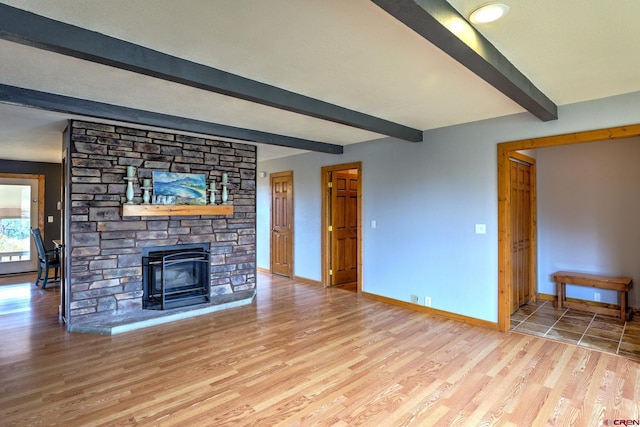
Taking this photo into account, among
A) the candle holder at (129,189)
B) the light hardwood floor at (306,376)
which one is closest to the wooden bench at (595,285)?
the light hardwood floor at (306,376)

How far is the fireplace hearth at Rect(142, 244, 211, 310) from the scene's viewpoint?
4410mm

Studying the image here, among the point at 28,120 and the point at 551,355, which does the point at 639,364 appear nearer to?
the point at 551,355

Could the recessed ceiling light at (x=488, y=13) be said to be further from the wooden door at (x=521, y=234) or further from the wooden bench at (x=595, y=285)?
the wooden bench at (x=595, y=285)

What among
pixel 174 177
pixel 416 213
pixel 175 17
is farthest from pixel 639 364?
pixel 174 177

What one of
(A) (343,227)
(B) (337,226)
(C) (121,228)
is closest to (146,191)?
(C) (121,228)

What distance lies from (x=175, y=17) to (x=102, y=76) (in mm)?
1219

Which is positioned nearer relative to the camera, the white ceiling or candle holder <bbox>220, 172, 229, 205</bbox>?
the white ceiling

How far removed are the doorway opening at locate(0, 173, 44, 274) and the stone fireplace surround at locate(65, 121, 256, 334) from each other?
439cm

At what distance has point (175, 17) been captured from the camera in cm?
191

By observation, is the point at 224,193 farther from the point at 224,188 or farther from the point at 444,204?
the point at 444,204

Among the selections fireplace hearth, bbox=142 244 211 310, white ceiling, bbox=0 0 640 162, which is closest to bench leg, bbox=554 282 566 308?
white ceiling, bbox=0 0 640 162

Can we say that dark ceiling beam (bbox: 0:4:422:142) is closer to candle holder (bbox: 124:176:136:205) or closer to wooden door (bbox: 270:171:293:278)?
candle holder (bbox: 124:176:136:205)

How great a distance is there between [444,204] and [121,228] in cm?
404

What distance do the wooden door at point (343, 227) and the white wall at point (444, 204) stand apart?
635 millimetres
